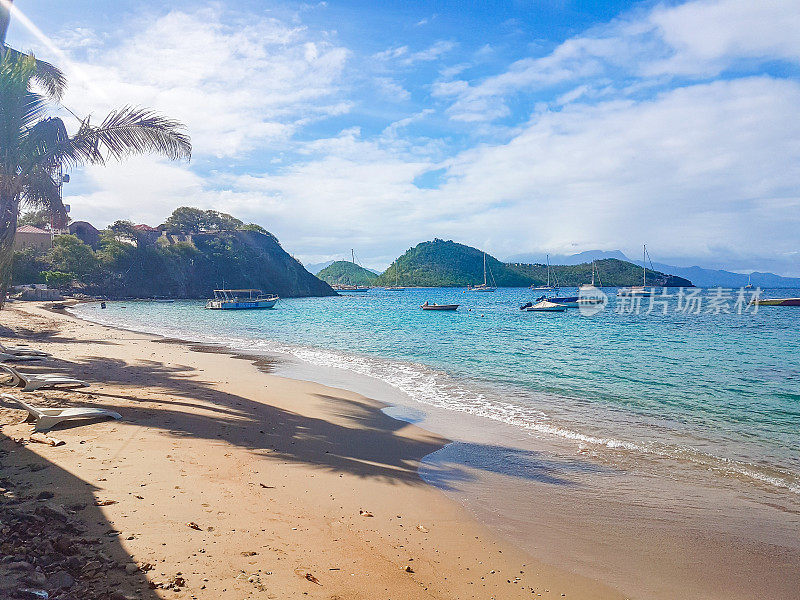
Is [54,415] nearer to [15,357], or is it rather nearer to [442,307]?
[15,357]

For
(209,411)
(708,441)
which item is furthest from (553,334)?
(209,411)

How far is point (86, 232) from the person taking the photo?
9938 centimetres

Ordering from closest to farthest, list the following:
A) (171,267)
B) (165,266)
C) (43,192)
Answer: (43,192), (165,266), (171,267)

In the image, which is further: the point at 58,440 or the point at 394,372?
the point at 394,372

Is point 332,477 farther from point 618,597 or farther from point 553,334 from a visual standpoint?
point 553,334

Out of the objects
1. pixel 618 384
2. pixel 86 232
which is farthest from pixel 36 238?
pixel 618 384

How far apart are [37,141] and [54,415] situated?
807 cm

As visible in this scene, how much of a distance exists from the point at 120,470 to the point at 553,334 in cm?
3050

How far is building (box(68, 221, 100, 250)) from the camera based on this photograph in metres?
97.7

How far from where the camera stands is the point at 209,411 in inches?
370

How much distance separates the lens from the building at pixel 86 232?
9769 cm

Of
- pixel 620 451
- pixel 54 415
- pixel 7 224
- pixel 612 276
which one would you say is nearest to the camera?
pixel 54 415

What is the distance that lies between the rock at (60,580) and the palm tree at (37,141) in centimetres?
1126

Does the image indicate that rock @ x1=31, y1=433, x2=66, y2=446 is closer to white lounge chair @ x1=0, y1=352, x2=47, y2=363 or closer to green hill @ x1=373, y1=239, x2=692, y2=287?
white lounge chair @ x1=0, y1=352, x2=47, y2=363
